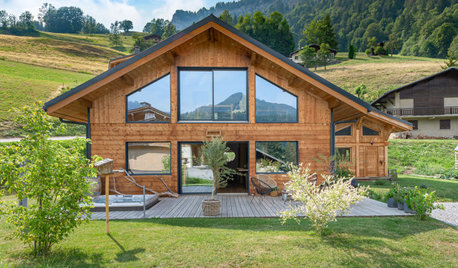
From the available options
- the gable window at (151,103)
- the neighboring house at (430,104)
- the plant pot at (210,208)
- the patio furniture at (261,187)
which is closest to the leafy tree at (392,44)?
the neighboring house at (430,104)

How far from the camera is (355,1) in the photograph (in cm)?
10925

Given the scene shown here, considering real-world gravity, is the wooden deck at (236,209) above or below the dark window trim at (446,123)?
below

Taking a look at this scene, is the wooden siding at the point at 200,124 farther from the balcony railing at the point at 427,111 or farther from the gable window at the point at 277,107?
the balcony railing at the point at 427,111

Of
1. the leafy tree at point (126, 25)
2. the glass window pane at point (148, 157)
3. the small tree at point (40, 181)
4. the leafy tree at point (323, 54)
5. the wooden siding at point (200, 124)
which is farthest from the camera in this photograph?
the leafy tree at point (126, 25)

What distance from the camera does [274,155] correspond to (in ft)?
33.0

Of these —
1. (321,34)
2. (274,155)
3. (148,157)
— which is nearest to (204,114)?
(148,157)

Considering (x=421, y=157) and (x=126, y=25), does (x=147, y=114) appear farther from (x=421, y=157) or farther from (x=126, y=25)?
(x=126, y=25)

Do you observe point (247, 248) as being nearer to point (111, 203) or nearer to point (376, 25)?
point (111, 203)

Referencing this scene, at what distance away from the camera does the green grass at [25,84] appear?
26859 millimetres

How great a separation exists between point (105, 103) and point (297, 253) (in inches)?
320

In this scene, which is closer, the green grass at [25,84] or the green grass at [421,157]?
the green grass at [421,157]

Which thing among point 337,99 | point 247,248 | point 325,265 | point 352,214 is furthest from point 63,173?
point 337,99

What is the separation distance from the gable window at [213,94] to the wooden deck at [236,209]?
2963 mm

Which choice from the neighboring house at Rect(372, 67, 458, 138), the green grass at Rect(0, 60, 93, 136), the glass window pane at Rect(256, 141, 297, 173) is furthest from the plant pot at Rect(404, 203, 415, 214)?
the green grass at Rect(0, 60, 93, 136)
